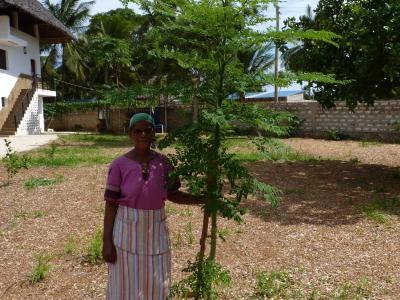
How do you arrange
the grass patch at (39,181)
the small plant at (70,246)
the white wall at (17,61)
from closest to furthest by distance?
the small plant at (70,246)
the grass patch at (39,181)
the white wall at (17,61)

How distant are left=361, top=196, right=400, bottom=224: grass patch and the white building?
18.7 metres

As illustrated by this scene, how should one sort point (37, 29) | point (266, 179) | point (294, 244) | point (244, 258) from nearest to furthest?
point (244, 258), point (294, 244), point (266, 179), point (37, 29)

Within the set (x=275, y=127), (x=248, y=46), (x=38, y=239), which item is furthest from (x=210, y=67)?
(x=38, y=239)

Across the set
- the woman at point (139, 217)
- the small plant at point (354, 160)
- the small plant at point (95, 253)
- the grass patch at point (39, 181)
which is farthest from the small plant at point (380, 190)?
the grass patch at point (39, 181)

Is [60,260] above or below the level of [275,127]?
below

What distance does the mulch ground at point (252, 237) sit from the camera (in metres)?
4.08

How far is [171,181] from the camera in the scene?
8.73 ft

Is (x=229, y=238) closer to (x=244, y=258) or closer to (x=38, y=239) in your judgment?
(x=244, y=258)

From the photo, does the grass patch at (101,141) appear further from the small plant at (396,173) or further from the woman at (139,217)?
the woman at (139,217)

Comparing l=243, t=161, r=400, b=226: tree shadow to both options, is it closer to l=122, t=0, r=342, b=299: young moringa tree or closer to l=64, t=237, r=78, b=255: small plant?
l=64, t=237, r=78, b=255: small plant

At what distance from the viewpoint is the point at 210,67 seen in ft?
8.39

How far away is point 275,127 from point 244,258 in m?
2.47

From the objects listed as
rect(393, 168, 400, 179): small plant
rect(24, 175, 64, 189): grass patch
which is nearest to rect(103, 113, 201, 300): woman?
rect(24, 175, 64, 189): grass patch

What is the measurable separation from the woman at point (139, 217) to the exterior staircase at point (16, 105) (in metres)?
20.0
